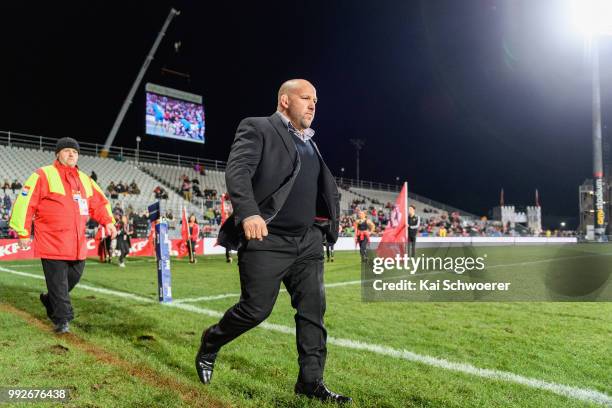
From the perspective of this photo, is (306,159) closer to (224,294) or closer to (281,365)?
(281,365)

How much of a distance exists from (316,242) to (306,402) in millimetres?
1013

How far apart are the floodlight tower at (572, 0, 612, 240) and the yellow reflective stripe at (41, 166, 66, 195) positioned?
29.3 m

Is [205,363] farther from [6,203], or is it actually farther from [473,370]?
[6,203]

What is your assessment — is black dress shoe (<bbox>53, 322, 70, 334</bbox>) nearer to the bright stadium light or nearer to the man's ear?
the man's ear

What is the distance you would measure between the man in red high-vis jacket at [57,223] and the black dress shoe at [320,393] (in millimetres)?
3164

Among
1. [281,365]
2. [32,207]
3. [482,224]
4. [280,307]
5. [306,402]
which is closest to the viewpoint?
[306,402]

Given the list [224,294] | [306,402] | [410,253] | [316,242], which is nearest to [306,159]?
[316,242]

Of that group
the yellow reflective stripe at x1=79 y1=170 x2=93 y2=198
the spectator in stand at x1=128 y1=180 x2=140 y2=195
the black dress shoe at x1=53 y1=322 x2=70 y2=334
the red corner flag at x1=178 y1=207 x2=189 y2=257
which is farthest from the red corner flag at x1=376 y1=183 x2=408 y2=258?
the spectator in stand at x1=128 y1=180 x2=140 y2=195

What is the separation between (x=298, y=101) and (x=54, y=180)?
3245 mm

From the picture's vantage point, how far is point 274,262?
300 centimetres

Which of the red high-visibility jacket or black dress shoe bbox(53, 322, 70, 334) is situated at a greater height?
the red high-visibility jacket

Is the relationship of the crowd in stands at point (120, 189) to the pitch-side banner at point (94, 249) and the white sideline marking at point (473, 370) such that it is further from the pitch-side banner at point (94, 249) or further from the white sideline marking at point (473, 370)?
the white sideline marking at point (473, 370)

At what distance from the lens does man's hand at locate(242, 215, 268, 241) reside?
272 centimetres

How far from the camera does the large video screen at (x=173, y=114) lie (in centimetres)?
3641
